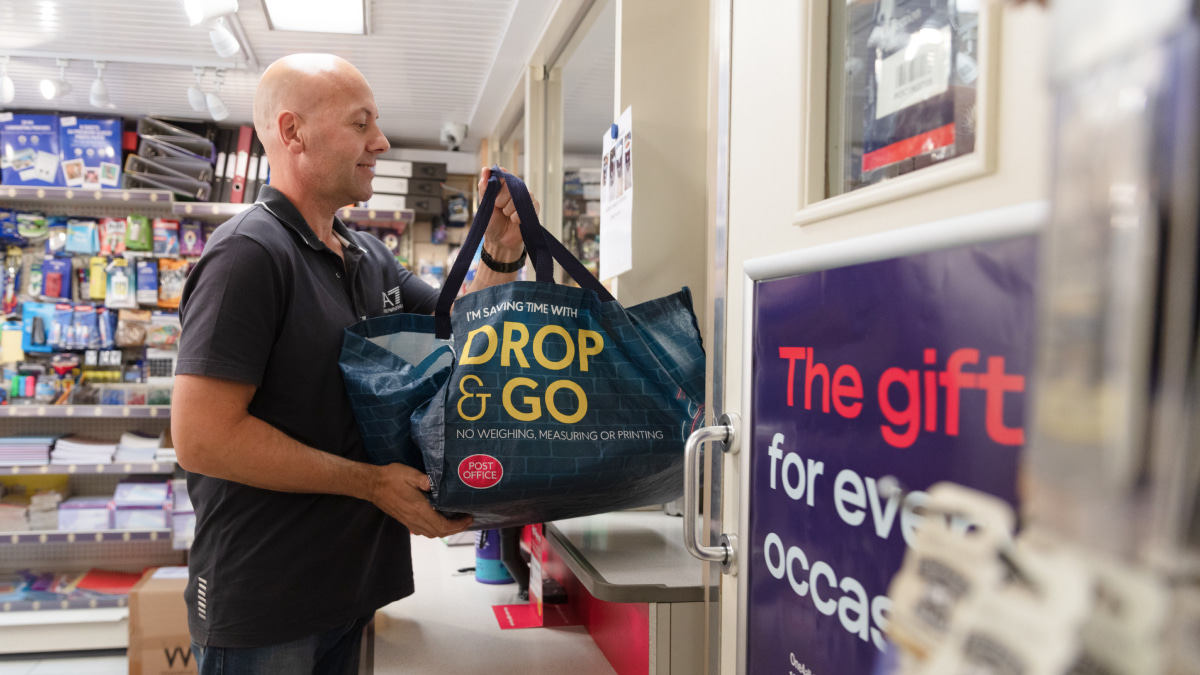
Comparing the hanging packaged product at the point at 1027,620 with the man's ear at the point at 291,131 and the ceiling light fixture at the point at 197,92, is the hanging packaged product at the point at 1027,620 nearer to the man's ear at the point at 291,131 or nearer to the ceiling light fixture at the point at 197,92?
the man's ear at the point at 291,131

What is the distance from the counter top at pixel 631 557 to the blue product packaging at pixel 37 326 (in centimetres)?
383

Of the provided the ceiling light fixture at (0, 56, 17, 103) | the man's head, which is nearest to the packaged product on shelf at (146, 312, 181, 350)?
the ceiling light fixture at (0, 56, 17, 103)

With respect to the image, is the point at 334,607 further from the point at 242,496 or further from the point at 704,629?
the point at 704,629

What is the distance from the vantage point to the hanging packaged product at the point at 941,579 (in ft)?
0.76

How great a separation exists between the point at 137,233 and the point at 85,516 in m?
1.53

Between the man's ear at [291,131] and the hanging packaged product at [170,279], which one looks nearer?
the man's ear at [291,131]

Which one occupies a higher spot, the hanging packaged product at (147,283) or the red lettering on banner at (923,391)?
the hanging packaged product at (147,283)

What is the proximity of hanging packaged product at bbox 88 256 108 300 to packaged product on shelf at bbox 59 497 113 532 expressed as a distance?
1140 mm

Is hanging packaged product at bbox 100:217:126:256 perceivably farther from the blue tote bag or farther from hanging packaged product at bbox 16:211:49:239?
the blue tote bag

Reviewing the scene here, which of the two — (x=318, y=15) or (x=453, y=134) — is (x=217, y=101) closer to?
(x=318, y=15)

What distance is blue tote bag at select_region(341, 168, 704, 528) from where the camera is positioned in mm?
1096

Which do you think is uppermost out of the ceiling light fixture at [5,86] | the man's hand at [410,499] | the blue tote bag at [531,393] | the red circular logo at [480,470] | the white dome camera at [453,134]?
the white dome camera at [453,134]

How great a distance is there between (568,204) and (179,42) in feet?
Result: 6.23

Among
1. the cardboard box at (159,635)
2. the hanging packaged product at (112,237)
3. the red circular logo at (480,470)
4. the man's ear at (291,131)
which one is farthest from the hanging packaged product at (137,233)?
the red circular logo at (480,470)
